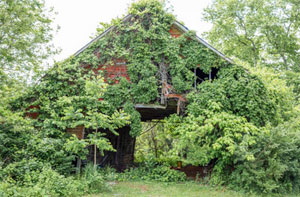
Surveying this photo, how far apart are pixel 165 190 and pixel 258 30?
18254 mm

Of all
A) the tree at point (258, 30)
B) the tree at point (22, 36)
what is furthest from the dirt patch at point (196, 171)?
the tree at point (258, 30)

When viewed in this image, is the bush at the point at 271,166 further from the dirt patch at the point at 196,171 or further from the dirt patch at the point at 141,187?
the dirt patch at the point at 141,187

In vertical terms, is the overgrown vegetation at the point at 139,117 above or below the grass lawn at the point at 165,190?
above

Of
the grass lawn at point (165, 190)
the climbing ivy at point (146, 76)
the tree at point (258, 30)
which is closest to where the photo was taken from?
the grass lawn at point (165, 190)

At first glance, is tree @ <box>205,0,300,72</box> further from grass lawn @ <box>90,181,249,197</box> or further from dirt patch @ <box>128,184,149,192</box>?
dirt patch @ <box>128,184,149,192</box>

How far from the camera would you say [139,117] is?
10594 mm

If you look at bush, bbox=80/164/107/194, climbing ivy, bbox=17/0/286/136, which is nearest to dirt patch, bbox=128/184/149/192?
bush, bbox=80/164/107/194

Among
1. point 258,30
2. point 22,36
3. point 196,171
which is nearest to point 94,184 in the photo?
point 196,171

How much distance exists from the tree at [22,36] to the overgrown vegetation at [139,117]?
10.1 ft

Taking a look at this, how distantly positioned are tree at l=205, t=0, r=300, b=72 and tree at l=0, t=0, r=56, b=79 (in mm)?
14428

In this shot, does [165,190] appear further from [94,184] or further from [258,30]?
[258,30]

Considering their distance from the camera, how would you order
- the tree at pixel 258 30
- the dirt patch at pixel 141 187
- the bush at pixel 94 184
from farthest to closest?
1. the tree at pixel 258 30
2. the dirt patch at pixel 141 187
3. the bush at pixel 94 184

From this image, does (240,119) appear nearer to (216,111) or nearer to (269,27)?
(216,111)

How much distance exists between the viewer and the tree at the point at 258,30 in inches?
828
